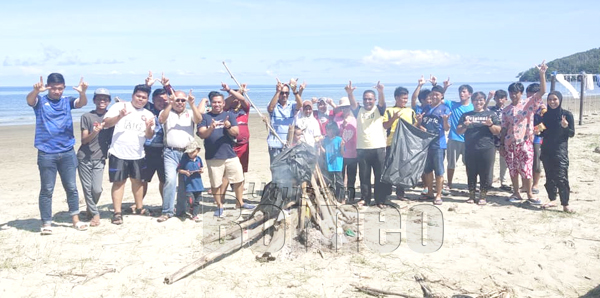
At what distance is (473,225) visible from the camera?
6020 mm

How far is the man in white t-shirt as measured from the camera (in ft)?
19.2

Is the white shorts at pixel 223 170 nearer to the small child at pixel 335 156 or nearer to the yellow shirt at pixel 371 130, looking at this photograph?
the small child at pixel 335 156

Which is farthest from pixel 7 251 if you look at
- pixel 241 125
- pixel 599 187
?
pixel 599 187

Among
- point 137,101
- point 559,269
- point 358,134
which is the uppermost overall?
point 137,101

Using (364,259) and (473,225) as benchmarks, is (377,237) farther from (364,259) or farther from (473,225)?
(473,225)

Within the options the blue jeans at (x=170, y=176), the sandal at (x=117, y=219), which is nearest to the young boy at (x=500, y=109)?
the blue jeans at (x=170, y=176)

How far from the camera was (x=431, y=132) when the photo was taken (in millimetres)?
7070

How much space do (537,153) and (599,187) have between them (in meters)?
1.49

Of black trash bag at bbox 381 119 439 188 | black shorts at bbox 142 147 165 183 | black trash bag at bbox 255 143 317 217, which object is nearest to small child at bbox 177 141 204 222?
black shorts at bbox 142 147 165 183

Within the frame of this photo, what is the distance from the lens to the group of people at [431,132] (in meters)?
6.57

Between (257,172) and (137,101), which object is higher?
(137,101)

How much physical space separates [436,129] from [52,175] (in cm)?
537

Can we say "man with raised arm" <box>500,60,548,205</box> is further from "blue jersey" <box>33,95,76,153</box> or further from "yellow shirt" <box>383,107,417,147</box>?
"blue jersey" <box>33,95,76,153</box>

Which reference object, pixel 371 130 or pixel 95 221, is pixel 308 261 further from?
pixel 95 221
